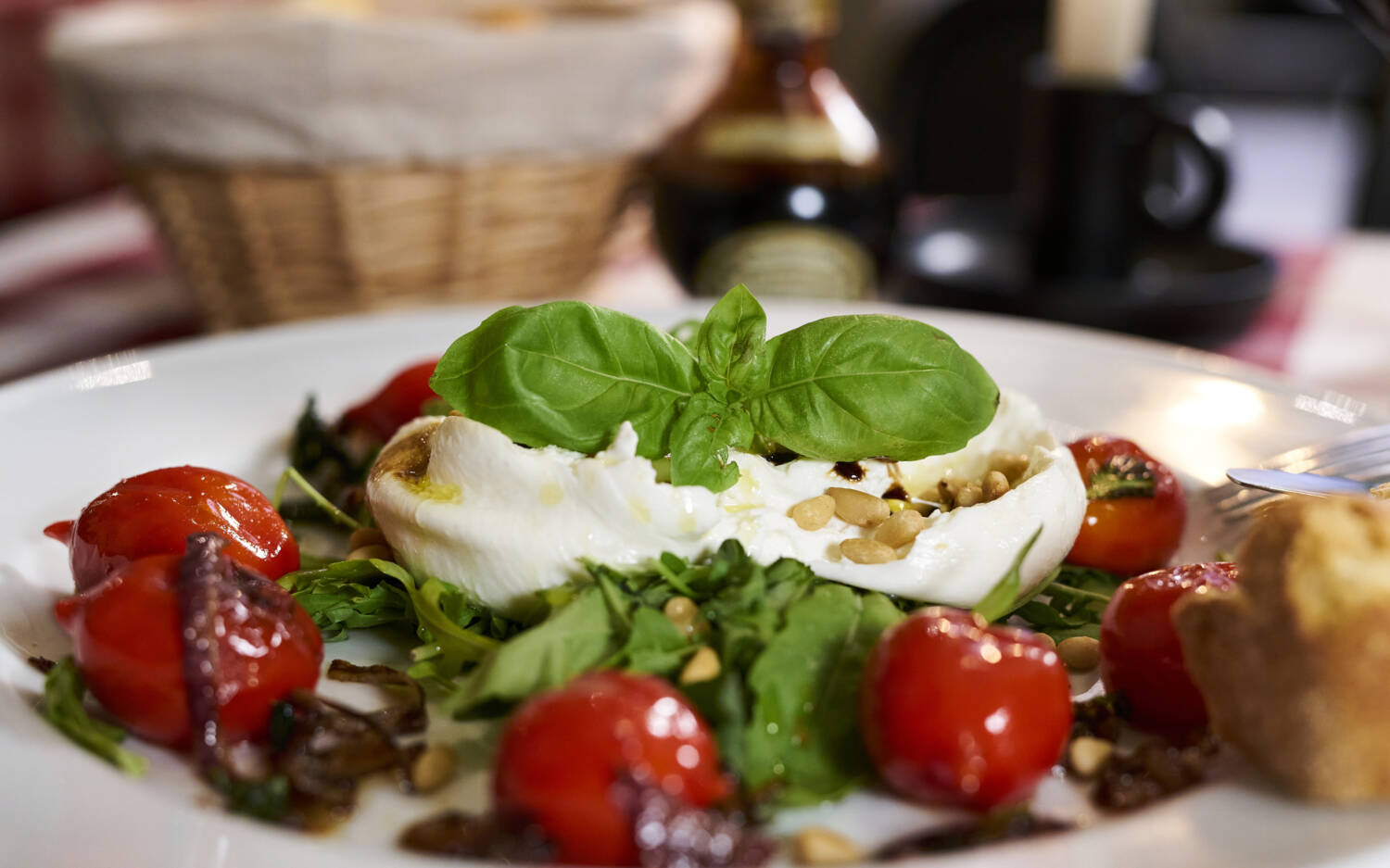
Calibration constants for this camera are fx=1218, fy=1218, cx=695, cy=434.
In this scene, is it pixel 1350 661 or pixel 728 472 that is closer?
pixel 1350 661

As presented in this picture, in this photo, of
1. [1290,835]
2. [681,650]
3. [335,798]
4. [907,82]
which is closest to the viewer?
[1290,835]

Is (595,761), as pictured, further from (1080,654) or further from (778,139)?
(778,139)

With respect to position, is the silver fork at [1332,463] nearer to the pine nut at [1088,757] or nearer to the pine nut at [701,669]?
the pine nut at [1088,757]

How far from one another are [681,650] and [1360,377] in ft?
6.47

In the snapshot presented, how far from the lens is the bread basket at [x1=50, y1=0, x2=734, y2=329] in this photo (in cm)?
247

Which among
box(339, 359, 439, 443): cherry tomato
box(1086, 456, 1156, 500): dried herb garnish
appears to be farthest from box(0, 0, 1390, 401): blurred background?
box(1086, 456, 1156, 500): dried herb garnish

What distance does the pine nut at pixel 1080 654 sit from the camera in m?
1.38

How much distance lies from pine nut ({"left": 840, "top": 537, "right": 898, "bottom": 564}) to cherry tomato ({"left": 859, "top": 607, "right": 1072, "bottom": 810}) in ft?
0.72

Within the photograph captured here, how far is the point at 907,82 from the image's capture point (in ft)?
17.3

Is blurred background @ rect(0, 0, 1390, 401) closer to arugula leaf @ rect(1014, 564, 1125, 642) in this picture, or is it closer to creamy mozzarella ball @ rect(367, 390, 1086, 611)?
arugula leaf @ rect(1014, 564, 1125, 642)

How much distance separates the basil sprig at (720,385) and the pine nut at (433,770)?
1.25ft

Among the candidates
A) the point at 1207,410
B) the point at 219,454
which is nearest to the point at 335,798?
the point at 219,454

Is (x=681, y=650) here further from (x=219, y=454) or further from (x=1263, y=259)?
(x=1263, y=259)

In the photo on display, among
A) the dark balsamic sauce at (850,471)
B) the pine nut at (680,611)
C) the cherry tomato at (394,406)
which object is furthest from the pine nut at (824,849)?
the cherry tomato at (394,406)
